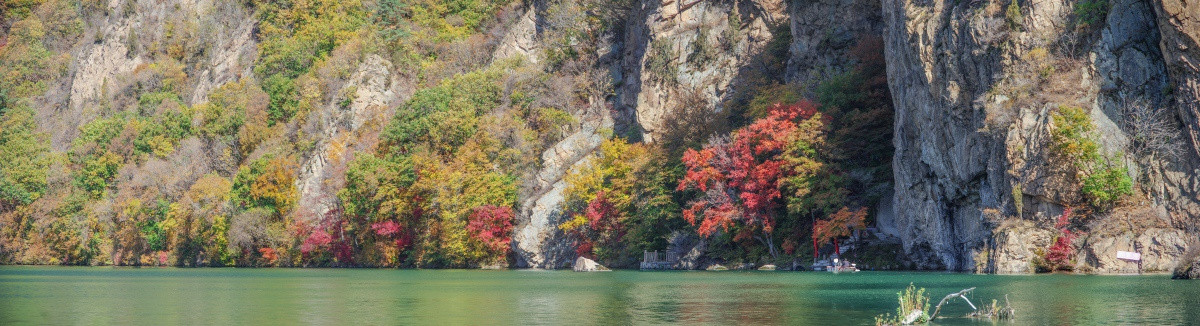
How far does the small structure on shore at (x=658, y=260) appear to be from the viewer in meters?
67.0

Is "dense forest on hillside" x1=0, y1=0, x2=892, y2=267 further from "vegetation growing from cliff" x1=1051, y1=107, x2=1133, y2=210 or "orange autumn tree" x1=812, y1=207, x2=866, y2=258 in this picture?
"vegetation growing from cliff" x1=1051, y1=107, x2=1133, y2=210

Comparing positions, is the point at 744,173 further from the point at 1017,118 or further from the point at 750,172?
the point at 1017,118

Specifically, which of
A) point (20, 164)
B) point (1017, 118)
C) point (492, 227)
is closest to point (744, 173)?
point (1017, 118)

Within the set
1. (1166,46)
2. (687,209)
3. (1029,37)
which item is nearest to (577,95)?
(687,209)

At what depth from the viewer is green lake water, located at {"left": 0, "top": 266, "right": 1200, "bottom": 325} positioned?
2772cm

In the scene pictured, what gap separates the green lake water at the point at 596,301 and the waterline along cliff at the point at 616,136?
21.7 ft

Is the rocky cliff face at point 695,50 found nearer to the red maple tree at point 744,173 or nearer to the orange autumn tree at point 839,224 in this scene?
the red maple tree at point 744,173

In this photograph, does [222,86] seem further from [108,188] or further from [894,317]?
[894,317]

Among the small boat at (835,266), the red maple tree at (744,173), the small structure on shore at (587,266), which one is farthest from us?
the small structure on shore at (587,266)

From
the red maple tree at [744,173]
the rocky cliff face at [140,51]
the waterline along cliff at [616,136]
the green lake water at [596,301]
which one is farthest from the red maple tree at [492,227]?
the rocky cliff face at [140,51]

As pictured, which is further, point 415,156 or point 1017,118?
point 415,156

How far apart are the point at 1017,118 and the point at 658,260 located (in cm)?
2293

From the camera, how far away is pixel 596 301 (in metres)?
35.3

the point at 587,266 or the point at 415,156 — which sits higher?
the point at 415,156
